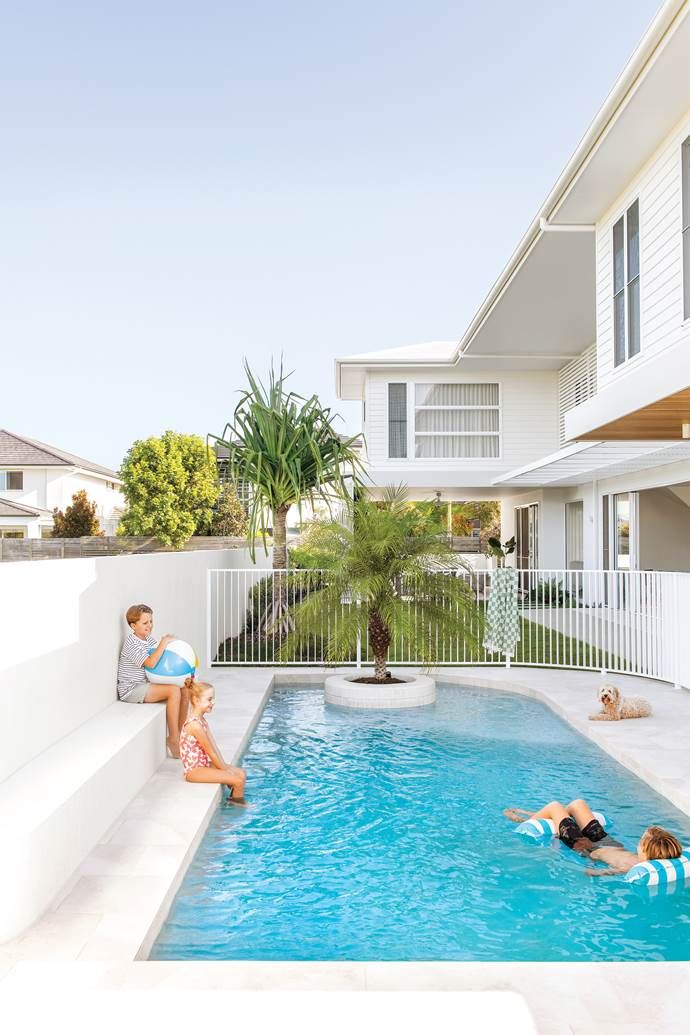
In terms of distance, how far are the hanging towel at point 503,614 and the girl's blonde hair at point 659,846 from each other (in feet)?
23.1

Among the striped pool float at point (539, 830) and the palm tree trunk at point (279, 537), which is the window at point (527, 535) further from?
the striped pool float at point (539, 830)

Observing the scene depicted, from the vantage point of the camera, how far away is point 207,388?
2788 inches

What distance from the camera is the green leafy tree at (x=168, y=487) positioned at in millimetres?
43625

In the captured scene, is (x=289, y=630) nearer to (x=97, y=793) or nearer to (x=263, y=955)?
(x=97, y=793)

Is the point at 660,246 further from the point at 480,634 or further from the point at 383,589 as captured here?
the point at 480,634

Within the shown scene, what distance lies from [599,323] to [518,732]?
22.4 feet

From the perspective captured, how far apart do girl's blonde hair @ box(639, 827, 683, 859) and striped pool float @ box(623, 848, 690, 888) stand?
0.13ft

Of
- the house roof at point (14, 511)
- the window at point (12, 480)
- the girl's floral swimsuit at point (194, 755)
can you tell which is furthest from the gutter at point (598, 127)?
the window at point (12, 480)

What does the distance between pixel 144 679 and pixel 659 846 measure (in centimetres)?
457

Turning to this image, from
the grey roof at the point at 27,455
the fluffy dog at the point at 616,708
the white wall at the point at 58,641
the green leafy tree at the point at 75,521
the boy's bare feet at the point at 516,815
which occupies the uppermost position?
the grey roof at the point at 27,455

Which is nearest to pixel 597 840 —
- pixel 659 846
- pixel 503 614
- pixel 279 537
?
pixel 659 846

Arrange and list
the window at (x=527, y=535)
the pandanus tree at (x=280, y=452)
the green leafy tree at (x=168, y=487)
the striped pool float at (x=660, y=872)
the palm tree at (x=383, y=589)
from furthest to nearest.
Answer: the green leafy tree at (x=168, y=487)
the window at (x=527, y=535)
the pandanus tree at (x=280, y=452)
the palm tree at (x=383, y=589)
the striped pool float at (x=660, y=872)

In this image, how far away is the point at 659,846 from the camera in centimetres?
544

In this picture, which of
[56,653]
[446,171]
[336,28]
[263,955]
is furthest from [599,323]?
[446,171]
